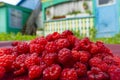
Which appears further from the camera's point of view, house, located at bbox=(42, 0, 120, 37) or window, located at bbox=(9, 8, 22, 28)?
window, located at bbox=(9, 8, 22, 28)

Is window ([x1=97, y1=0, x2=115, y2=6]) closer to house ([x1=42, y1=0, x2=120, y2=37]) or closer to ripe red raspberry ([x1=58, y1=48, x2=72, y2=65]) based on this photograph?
house ([x1=42, y1=0, x2=120, y2=37])

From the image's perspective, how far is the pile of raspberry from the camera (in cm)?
78

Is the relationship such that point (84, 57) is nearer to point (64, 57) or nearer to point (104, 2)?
point (64, 57)

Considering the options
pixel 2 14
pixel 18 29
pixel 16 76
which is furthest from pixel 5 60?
pixel 18 29

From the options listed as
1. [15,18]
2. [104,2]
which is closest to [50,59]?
[104,2]

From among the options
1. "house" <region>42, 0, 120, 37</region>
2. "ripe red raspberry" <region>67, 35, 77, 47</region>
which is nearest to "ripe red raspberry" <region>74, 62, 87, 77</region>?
"ripe red raspberry" <region>67, 35, 77, 47</region>

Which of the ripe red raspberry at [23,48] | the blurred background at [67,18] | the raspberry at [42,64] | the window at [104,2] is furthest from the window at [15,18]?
the raspberry at [42,64]

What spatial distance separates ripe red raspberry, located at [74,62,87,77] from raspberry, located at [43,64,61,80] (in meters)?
0.05

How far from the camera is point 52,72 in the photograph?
78 centimetres

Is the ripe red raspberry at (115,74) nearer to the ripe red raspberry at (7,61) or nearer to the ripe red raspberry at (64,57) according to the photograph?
the ripe red raspberry at (64,57)

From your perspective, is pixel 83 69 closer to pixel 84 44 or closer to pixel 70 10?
pixel 84 44

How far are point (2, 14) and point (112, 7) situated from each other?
3.89 metres

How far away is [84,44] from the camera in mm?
874

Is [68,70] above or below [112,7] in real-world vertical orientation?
below
